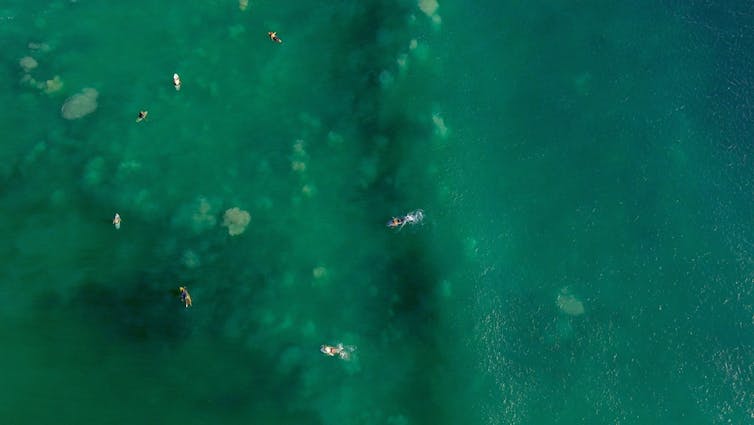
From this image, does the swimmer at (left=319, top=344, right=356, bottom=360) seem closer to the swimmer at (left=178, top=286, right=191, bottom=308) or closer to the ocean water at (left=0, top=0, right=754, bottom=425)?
the ocean water at (left=0, top=0, right=754, bottom=425)

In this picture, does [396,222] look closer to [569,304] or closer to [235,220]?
[235,220]

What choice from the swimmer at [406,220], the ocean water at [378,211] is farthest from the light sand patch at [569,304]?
the swimmer at [406,220]

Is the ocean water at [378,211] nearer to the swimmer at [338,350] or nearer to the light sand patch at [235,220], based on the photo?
the light sand patch at [235,220]

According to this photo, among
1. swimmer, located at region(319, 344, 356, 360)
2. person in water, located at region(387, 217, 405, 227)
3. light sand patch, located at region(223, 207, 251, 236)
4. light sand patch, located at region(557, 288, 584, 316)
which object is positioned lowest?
swimmer, located at region(319, 344, 356, 360)

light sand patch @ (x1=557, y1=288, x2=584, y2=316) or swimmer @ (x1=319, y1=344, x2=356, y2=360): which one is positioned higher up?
light sand patch @ (x1=557, y1=288, x2=584, y2=316)

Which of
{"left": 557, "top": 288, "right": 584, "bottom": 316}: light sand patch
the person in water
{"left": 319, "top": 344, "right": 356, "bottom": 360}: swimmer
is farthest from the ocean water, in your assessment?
the person in water

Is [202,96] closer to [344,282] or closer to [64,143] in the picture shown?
[64,143]

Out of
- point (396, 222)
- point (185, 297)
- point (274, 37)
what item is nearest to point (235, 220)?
point (185, 297)
